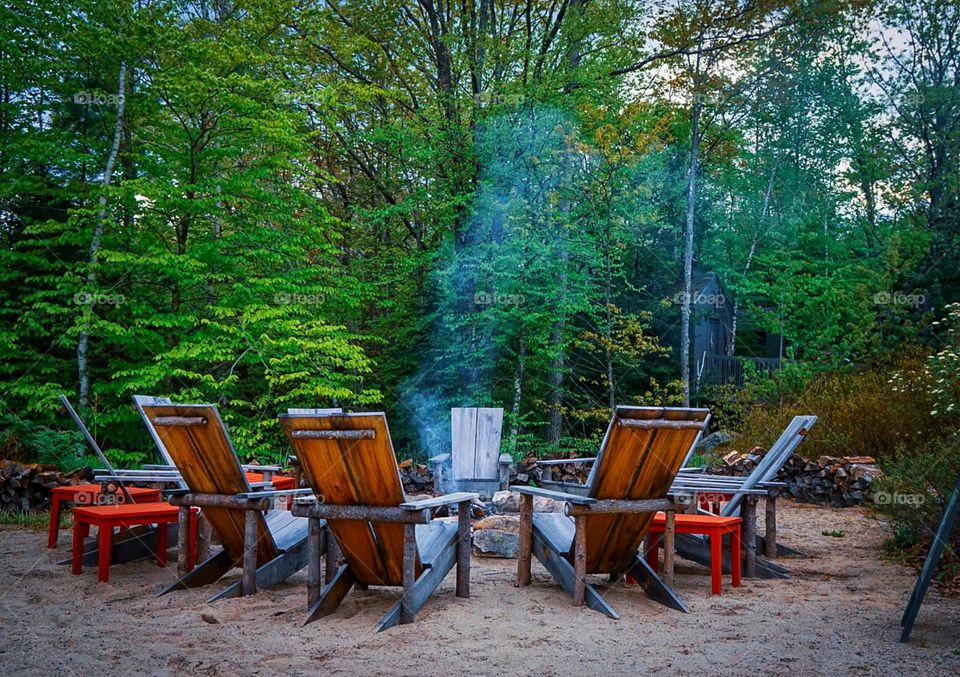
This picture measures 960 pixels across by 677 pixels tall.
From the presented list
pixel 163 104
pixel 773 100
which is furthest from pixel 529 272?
pixel 773 100

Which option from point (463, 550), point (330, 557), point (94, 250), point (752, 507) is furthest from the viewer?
point (94, 250)

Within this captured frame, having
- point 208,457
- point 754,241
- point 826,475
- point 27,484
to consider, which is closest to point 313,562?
point 208,457

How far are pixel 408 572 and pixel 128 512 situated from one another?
5.86 feet

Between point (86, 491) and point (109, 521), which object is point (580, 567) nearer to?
→ point (109, 521)

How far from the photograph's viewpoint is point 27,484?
693 centimetres

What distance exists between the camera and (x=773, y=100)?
1839 cm

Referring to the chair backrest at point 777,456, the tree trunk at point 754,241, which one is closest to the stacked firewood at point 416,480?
the chair backrest at point 777,456

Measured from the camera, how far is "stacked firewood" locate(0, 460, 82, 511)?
6.84m

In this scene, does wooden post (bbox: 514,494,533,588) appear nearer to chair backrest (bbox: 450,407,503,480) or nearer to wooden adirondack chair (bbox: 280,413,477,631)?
wooden adirondack chair (bbox: 280,413,477,631)

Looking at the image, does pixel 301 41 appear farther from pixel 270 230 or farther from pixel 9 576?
pixel 9 576

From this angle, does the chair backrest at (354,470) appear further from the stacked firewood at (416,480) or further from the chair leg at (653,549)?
the stacked firewood at (416,480)

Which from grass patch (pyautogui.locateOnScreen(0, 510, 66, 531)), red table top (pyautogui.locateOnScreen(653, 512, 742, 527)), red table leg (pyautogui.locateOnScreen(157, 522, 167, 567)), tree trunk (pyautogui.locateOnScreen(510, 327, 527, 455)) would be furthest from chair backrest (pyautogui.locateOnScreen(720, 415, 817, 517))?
tree trunk (pyautogui.locateOnScreen(510, 327, 527, 455))

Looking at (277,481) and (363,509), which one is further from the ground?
(363,509)

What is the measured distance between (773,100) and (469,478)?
14295 mm
